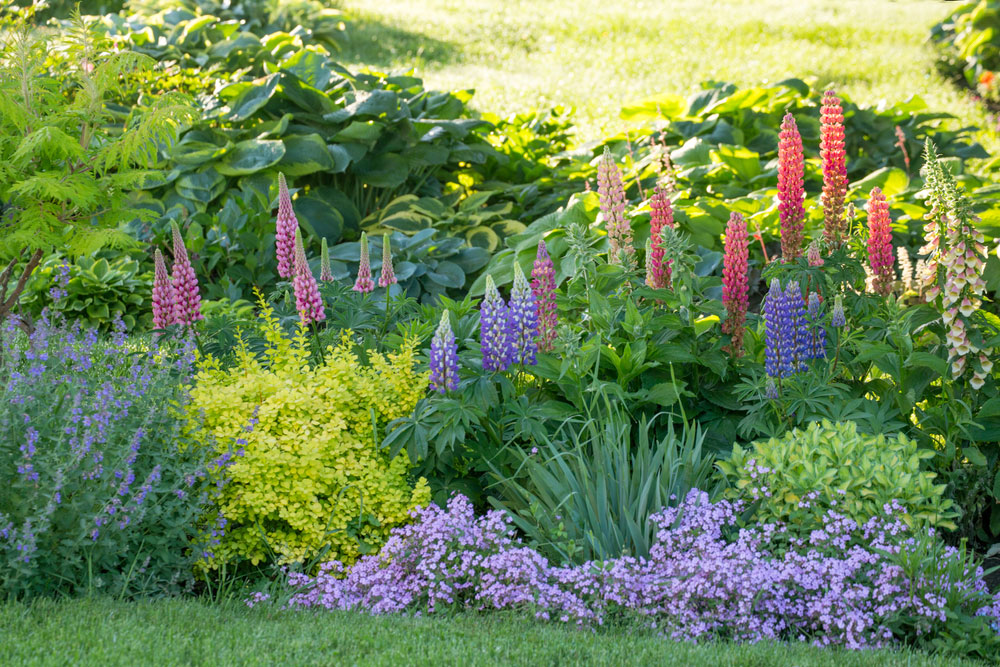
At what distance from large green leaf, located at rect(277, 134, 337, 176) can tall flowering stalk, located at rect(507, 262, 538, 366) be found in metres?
3.87

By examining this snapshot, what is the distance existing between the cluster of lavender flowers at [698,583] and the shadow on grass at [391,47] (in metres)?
13.8

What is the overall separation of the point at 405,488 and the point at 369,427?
0.36 metres

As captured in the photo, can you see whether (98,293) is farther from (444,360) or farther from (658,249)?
(658,249)

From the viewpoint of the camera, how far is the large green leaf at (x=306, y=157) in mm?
7441

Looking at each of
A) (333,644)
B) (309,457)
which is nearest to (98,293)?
(309,457)

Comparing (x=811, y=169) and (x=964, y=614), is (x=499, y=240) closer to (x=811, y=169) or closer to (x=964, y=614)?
(x=811, y=169)

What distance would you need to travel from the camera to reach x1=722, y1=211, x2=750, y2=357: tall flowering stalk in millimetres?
4227

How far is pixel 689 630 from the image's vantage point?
3295 millimetres

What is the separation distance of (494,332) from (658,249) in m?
0.93

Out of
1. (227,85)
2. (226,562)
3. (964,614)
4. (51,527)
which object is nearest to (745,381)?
(964,614)

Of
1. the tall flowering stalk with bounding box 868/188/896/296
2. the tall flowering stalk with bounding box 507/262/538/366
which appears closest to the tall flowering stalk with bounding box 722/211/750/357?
the tall flowering stalk with bounding box 868/188/896/296

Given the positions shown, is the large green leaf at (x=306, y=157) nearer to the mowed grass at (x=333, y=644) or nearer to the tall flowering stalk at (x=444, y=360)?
the tall flowering stalk at (x=444, y=360)

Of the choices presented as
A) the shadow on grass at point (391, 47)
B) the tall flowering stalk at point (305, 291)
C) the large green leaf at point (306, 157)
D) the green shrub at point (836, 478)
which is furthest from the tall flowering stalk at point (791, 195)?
the shadow on grass at point (391, 47)

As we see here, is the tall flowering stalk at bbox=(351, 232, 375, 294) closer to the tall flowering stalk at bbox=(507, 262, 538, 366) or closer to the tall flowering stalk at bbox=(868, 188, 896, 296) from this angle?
the tall flowering stalk at bbox=(507, 262, 538, 366)
